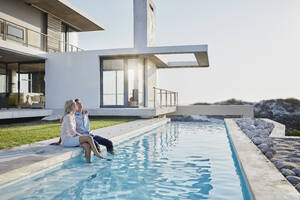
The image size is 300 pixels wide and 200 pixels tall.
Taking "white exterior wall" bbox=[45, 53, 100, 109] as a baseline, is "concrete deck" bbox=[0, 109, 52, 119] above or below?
below

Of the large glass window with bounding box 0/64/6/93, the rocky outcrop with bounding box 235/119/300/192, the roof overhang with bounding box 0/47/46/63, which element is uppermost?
the roof overhang with bounding box 0/47/46/63

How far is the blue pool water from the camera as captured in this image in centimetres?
325

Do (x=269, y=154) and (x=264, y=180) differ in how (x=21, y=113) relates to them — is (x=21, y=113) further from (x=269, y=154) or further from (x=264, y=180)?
(x=264, y=180)

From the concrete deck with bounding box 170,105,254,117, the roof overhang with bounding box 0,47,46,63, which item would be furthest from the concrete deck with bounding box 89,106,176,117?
the concrete deck with bounding box 170,105,254,117

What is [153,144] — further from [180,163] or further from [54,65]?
[54,65]

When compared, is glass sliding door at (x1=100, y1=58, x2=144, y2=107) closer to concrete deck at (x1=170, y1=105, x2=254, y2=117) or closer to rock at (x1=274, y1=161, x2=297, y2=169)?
concrete deck at (x1=170, y1=105, x2=254, y2=117)

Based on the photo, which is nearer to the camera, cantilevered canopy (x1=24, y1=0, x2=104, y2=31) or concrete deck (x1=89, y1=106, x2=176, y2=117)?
concrete deck (x1=89, y1=106, x2=176, y2=117)

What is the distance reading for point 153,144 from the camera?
6926 mm

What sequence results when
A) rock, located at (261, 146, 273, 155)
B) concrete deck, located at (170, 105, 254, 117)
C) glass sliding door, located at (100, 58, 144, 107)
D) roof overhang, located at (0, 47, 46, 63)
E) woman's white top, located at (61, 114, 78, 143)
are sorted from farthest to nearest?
concrete deck, located at (170, 105, 254, 117), glass sliding door, located at (100, 58, 144, 107), roof overhang, located at (0, 47, 46, 63), woman's white top, located at (61, 114, 78, 143), rock, located at (261, 146, 273, 155)

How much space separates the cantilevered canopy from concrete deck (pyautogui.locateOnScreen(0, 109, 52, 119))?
257 inches

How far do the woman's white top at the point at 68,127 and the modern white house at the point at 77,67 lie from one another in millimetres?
7741

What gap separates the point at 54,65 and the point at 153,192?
12.4 m

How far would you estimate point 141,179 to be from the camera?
3881mm

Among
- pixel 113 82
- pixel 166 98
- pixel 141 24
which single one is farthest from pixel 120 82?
pixel 141 24
